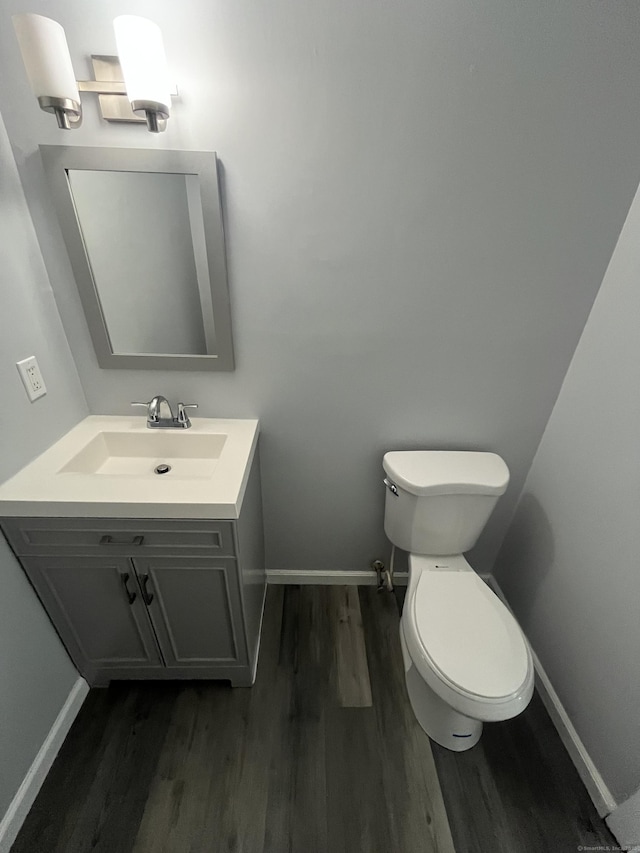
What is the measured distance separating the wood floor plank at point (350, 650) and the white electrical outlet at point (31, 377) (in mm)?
1468

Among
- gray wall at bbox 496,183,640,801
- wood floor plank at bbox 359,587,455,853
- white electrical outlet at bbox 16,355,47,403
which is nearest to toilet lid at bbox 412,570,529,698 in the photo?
gray wall at bbox 496,183,640,801

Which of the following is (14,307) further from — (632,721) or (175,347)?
(632,721)

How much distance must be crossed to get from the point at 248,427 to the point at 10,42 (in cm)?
120

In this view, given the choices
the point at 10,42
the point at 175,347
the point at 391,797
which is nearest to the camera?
the point at 10,42

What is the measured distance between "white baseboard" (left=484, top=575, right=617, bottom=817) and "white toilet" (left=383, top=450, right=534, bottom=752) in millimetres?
303

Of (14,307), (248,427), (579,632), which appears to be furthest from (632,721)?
(14,307)

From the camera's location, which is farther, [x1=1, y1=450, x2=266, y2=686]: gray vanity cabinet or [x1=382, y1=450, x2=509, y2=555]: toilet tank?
[x1=382, y1=450, x2=509, y2=555]: toilet tank

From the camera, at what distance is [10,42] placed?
0.89 metres

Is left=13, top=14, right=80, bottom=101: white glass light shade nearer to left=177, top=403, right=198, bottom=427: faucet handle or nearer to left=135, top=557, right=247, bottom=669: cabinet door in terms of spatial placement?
left=177, top=403, right=198, bottom=427: faucet handle

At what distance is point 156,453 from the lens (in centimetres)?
132

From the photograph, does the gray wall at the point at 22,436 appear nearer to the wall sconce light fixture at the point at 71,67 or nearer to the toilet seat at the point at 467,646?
the wall sconce light fixture at the point at 71,67

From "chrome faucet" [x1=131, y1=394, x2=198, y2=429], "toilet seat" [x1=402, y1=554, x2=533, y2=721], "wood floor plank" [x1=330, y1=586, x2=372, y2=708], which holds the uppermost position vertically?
"chrome faucet" [x1=131, y1=394, x2=198, y2=429]

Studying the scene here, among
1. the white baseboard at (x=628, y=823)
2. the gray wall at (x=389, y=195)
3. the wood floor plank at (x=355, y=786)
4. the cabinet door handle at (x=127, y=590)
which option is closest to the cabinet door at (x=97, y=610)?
the cabinet door handle at (x=127, y=590)

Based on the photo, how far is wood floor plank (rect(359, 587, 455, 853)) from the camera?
103 centimetres
